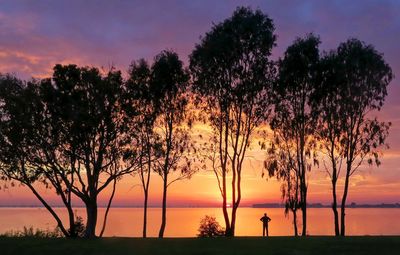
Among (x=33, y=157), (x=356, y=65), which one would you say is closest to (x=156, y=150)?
(x=33, y=157)

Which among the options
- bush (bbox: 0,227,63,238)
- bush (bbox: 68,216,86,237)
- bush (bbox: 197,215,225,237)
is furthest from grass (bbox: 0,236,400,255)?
bush (bbox: 197,215,225,237)

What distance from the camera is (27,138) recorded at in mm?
54969

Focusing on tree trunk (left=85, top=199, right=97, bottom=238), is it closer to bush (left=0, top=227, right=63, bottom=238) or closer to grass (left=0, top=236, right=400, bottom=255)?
bush (left=0, top=227, right=63, bottom=238)

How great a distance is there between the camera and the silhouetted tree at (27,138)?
54531 millimetres

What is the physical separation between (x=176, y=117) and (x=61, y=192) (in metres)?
16.4

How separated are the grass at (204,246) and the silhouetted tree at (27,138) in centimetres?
1271

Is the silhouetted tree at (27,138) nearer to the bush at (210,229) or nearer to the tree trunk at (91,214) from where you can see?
the tree trunk at (91,214)

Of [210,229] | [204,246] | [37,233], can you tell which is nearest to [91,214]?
[37,233]

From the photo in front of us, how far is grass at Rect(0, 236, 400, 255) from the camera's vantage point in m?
36.4

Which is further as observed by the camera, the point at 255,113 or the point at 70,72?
the point at 255,113

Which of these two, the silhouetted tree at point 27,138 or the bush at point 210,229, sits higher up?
the silhouetted tree at point 27,138

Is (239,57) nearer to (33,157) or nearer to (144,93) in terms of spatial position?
(144,93)

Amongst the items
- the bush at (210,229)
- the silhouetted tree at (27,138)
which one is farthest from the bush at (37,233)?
the bush at (210,229)

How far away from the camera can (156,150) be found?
62250 millimetres
